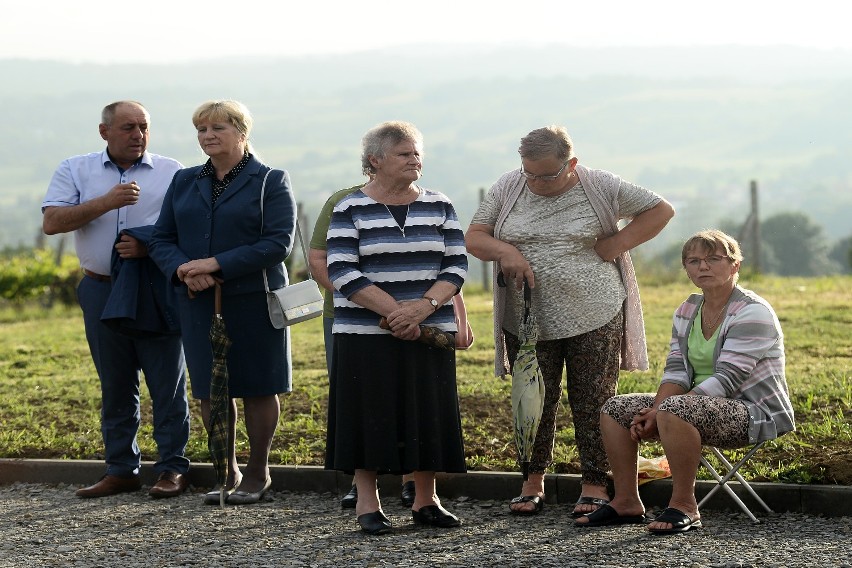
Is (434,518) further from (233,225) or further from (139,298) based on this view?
(139,298)

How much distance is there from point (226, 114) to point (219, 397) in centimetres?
147

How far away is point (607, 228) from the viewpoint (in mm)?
6242

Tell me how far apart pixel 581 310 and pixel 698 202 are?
12655 centimetres

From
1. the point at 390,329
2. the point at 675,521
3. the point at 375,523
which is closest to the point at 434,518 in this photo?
the point at 375,523

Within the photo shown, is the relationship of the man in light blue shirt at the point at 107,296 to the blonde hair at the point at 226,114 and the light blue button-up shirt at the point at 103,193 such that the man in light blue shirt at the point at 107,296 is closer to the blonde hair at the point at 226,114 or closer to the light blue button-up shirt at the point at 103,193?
the light blue button-up shirt at the point at 103,193

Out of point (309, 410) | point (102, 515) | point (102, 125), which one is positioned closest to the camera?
point (102, 515)

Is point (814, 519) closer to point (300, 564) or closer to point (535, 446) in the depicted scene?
point (535, 446)

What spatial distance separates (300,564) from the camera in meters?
5.45

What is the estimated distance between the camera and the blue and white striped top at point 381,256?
5.95 metres

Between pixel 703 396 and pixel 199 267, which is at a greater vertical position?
pixel 199 267

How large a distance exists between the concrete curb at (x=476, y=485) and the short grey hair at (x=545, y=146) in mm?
1719

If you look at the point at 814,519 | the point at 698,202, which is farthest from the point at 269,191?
the point at 698,202

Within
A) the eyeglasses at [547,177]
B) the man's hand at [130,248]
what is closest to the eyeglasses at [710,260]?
the eyeglasses at [547,177]

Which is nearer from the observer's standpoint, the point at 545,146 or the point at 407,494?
the point at 545,146
